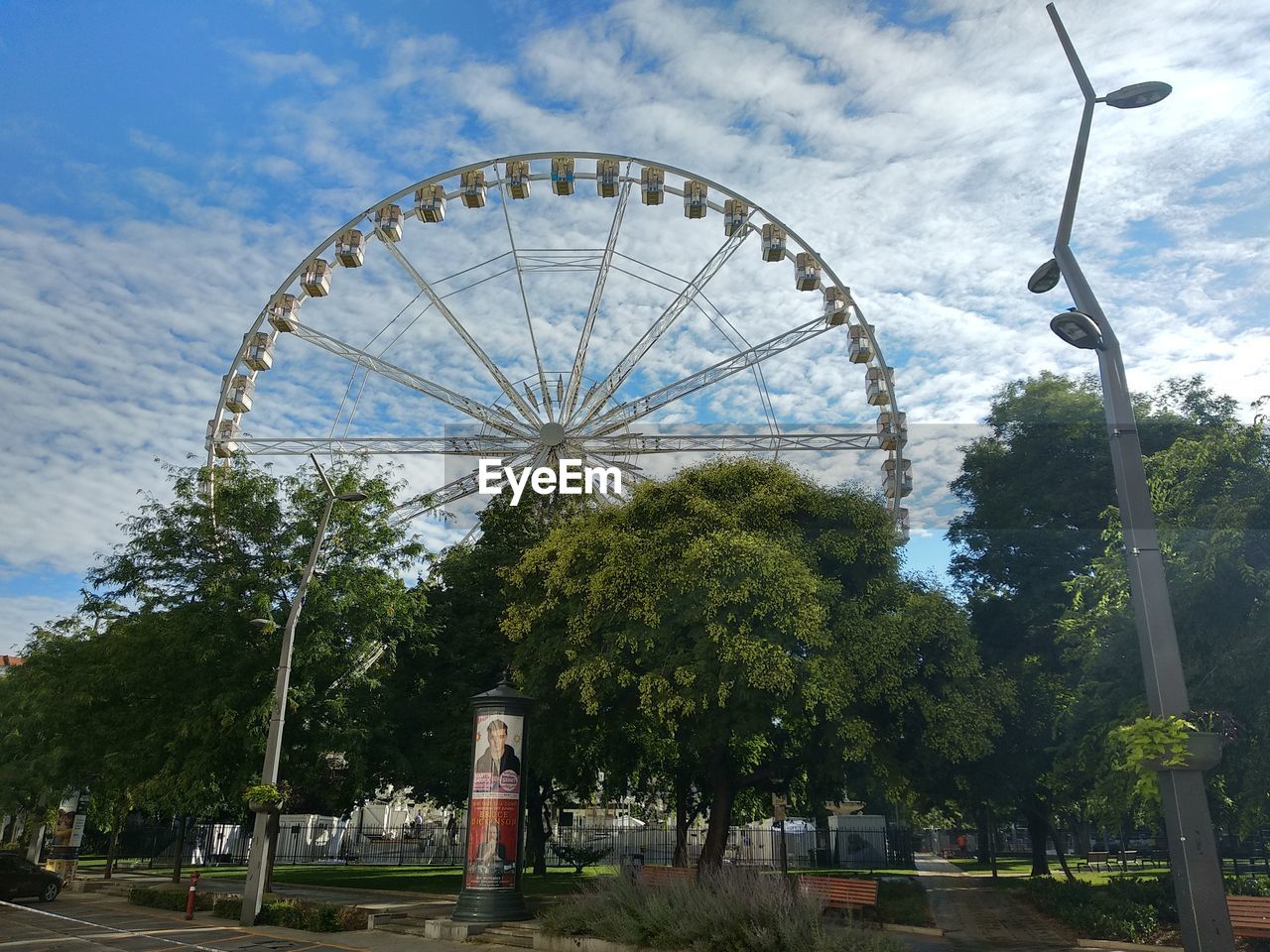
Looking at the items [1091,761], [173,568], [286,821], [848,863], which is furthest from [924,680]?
[286,821]

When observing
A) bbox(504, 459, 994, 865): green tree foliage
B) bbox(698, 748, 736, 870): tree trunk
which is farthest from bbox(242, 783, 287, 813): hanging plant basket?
bbox(698, 748, 736, 870): tree trunk

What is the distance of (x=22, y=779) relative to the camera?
3397cm

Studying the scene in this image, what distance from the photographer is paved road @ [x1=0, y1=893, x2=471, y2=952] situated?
16781 mm

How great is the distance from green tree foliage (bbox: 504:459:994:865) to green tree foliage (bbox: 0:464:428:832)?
5.01 meters

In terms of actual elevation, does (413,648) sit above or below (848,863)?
above

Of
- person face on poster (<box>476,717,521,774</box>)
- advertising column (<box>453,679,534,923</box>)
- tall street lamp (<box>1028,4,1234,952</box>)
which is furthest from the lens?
person face on poster (<box>476,717,521,774</box>)

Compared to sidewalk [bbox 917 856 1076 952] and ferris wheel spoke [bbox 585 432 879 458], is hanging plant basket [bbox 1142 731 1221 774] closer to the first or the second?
sidewalk [bbox 917 856 1076 952]

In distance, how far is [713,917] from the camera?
537 inches

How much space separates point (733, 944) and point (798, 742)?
11.4m

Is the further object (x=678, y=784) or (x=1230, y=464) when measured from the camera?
(x=678, y=784)

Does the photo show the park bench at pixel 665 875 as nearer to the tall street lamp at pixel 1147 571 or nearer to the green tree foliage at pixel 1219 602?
the green tree foliage at pixel 1219 602

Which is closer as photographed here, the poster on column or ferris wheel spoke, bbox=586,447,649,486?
the poster on column

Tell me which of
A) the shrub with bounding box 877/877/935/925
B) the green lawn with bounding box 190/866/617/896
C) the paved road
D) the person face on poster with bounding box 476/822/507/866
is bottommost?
the green lawn with bounding box 190/866/617/896

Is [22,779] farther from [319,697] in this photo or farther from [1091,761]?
[1091,761]
